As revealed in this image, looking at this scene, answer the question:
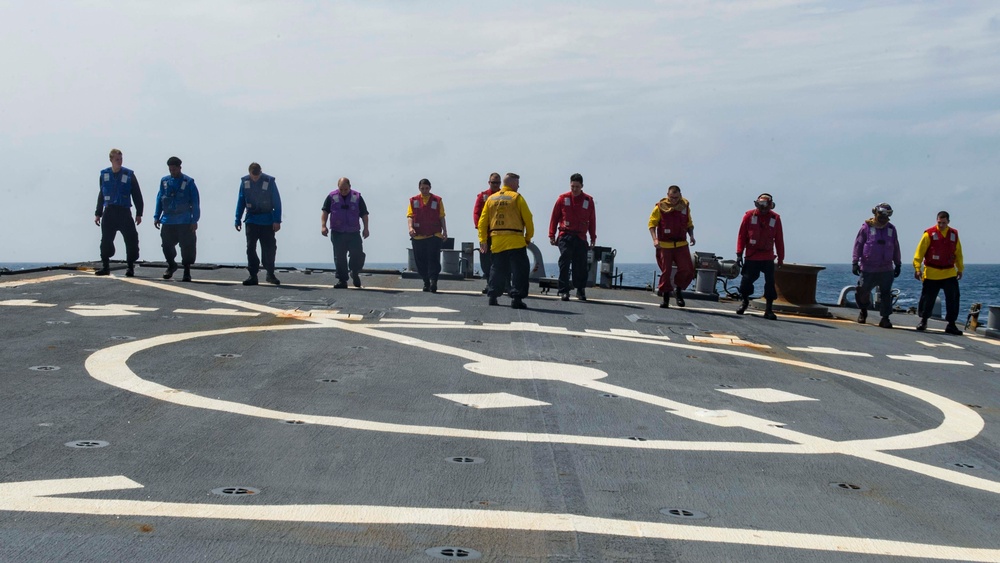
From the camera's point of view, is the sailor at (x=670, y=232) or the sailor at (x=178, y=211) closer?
the sailor at (x=670, y=232)

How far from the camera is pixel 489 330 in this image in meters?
12.4

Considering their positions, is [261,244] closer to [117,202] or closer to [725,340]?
[117,202]

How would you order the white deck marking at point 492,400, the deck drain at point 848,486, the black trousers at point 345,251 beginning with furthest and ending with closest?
Result: the black trousers at point 345,251 → the white deck marking at point 492,400 → the deck drain at point 848,486

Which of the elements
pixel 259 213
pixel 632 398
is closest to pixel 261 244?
pixel 259 213

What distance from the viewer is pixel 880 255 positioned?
17297mm

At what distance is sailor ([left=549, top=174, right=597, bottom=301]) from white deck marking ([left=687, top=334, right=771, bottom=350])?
13.1ft

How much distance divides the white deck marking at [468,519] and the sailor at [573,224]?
11890 millimetres

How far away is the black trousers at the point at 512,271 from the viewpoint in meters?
15.3

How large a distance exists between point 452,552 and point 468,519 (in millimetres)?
477

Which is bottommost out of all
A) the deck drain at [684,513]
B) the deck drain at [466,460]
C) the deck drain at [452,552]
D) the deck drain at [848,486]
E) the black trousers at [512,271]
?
the deck drain at [848,486]

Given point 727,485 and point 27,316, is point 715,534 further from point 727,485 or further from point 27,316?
point 27,316

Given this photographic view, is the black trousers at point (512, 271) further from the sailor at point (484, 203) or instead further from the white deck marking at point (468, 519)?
the white deck marking at point (468, 519)

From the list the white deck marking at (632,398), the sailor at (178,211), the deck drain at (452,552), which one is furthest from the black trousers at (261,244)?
the deck drain at (452,552)

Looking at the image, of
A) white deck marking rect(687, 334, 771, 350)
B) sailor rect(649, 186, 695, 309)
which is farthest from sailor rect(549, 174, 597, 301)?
white deck marking rect(687, 334, 771, 350)
